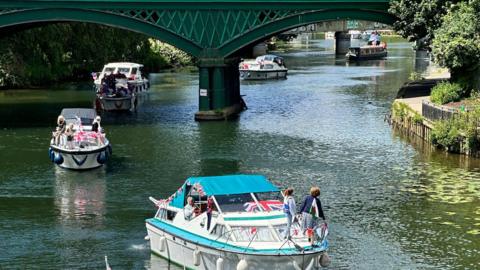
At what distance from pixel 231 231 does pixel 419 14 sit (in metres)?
38.5

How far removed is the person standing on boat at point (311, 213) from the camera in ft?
89.9

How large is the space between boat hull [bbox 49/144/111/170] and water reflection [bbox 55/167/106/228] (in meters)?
0.38

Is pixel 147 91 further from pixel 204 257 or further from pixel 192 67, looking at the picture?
pixel 204 257

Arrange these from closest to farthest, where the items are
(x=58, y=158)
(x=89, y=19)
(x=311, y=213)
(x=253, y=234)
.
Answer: (x=253, y=234) → (x=311, y=213) → (x=58, y=158) → (x=89, y=19)

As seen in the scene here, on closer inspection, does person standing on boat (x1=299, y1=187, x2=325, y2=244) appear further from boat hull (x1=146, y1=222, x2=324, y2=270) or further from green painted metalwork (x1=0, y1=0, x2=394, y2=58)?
green painted metalwork (x1=0, y1=0, x2=394, y2=58)

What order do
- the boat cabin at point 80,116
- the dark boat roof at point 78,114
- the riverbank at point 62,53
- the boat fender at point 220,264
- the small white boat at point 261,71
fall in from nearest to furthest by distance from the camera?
1. the boat fender at point 220,264
2. the boat cabin at point 80,116
3. the dark boat roof at point 78,114
4. the riverbank at point 62,53
5. the small white boat at point 261,71

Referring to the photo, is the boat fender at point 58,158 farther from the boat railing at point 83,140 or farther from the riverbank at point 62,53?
the riverbank at point 62,53

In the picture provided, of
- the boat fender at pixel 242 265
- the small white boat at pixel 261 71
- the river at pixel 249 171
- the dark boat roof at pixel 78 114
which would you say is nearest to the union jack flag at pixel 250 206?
the boat fender at pixel 242 265

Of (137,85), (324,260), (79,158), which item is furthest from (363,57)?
(324,260)

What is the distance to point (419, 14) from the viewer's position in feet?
202

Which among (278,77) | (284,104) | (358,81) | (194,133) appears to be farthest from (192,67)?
(194,133)

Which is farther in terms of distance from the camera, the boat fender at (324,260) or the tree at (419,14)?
the tree at (419,14)

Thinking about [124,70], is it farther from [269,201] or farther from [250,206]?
[250,206]

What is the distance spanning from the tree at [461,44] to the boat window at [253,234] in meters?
31.8
